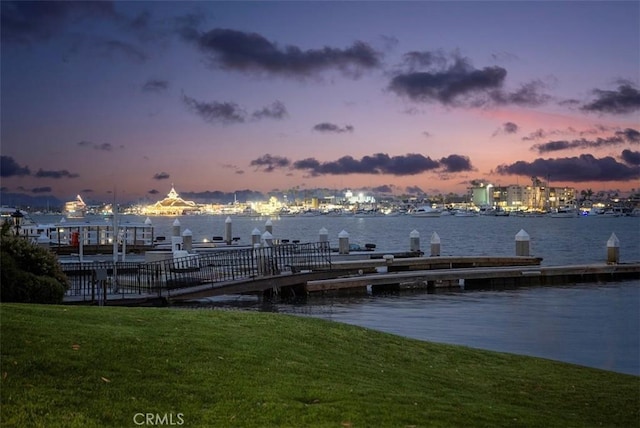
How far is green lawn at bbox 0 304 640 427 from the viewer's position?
297 inches

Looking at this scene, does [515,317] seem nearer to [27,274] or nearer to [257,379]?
[27,274]

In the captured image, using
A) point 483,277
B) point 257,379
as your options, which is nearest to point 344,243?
point 483,277

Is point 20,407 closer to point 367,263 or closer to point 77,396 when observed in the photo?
point 77,396

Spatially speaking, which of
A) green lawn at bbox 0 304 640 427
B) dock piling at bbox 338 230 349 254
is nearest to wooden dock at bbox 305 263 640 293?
dock piling at bbox 338 230 349 254

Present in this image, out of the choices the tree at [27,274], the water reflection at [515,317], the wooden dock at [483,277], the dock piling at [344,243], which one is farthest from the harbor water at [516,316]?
the dock piling at [344,243]

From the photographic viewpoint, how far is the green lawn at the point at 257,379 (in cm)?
755

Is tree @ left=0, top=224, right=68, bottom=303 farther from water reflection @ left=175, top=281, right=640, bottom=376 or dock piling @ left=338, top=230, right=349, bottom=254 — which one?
dock piling @ left=338, top=230, right=349, bottom=254

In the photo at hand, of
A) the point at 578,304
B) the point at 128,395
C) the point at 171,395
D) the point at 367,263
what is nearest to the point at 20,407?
the point at 128,395

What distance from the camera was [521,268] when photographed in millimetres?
36844

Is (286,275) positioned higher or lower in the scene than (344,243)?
lower

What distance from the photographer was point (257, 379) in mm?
9172

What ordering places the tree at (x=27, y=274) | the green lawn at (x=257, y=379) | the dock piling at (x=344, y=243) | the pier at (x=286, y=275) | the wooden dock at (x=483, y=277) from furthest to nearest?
→ the dock piling at (x=344, y=243), the wooden dock at (x=483, y=277), the pier at (x=286, y=275), the tree at (x=27, y=274), the green lawn at (x=257, y=379)

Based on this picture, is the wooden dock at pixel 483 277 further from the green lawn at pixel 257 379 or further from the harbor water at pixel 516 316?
the green lawn at pixel 257 379

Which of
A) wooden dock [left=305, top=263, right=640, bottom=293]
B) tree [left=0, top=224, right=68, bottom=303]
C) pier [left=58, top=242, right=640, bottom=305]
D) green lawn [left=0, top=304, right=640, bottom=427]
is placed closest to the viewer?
green lawn [left=0, top=304, right=640, bottom=427]
